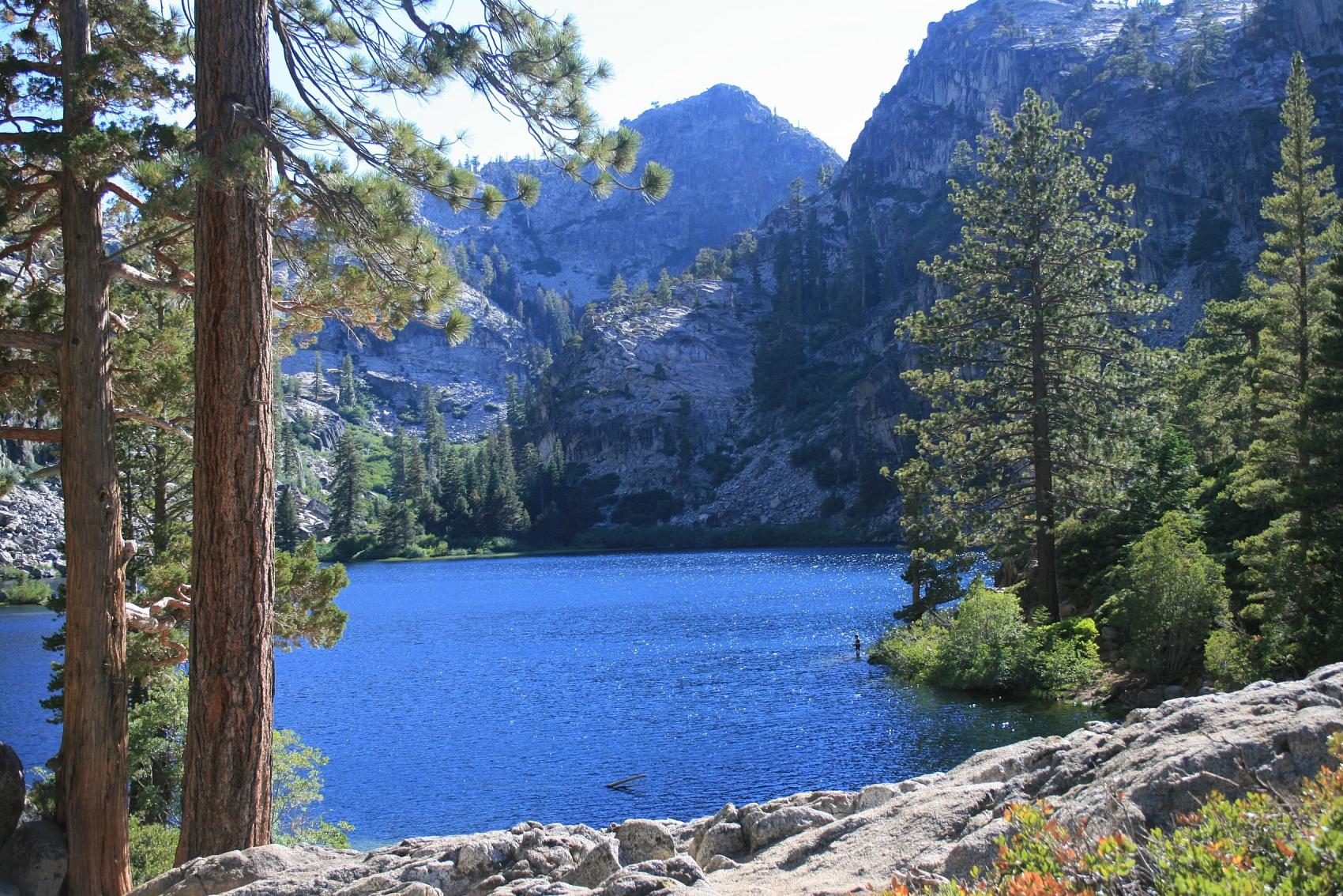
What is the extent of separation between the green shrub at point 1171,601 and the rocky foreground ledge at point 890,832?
16826 millimetres

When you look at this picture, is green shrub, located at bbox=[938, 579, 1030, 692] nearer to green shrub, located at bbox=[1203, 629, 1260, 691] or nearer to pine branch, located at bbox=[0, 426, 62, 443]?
green shrub, located at bbox=[1203, 629, 1260, 691]

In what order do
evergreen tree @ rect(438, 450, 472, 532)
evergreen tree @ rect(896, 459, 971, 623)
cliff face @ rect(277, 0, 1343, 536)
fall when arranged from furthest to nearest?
evergreen tree @ rect(438, 450, 472, 532), cliff face @ rect(277, 0, 1343, 536), evergreen tree @ rect(896, 459, 971, 623)

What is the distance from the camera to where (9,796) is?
8.95 metres

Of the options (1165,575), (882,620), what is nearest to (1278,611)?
(1165,575)

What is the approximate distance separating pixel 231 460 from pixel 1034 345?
Result: 77.1 ft

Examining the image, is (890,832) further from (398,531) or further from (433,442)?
(433,442)

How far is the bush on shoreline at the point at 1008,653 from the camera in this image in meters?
24.8

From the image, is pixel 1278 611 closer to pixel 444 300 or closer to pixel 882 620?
pixel 444 300

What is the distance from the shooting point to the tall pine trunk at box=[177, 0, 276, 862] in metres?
7.55

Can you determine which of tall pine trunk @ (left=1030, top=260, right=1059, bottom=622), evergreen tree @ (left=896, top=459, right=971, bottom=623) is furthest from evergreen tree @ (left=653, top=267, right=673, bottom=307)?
tall pine trunk @ (left=1030, top=260, right=1059, bottom=622)

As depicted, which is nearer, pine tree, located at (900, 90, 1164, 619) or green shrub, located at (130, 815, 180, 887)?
green shrub, located at (130, 815, 180, 887)

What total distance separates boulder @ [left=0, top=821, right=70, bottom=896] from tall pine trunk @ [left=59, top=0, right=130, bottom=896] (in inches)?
4.9

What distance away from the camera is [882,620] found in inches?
1773

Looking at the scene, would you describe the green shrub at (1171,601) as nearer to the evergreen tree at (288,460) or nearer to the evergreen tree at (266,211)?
the evergreen tree at (266,211)
